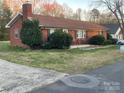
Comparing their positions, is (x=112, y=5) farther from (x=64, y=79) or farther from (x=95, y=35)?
(x=64, y=79)

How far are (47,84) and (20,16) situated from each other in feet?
66.7

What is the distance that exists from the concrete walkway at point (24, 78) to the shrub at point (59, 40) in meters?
13.5

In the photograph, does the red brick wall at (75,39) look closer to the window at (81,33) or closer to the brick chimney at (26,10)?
the window at (81,33)

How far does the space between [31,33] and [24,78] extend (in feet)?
48.6

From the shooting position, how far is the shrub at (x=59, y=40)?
2567 centimetres

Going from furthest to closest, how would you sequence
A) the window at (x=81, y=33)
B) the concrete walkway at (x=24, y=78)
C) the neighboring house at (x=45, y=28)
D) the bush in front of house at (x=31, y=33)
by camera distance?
the window at (x=81, y=33) < the neighboring house at (x=45, y=28) < the bush in front of house at (x=31, y=33) < the concrete walkway at (x=24, y=78)

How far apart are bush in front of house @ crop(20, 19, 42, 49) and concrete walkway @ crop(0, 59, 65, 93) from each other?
12486mm

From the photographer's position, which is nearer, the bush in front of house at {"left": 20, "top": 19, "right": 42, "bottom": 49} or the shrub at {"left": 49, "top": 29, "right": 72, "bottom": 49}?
the bush in front of house at {"left": 20, "top": 19, "right": 42, "bottom": 49}

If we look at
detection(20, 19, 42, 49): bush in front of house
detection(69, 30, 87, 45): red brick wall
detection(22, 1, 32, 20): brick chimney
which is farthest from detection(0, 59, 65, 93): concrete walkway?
detection(69, 30, 87, 45): red brick wall

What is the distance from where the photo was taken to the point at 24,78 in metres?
10.0

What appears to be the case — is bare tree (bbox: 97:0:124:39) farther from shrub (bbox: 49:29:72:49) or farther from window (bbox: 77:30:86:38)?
shrub (bbox: 49:29:72:49)

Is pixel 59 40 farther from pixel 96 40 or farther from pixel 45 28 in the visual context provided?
pixel 96 40

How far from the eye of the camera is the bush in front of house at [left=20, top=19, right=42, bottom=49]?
24.6 meters

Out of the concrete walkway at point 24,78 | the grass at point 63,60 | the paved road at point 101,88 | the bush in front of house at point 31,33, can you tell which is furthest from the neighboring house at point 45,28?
the paved road at point 101,88
